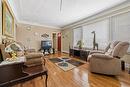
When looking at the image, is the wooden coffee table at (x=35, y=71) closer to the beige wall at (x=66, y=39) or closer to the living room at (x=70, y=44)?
the living room at (x=70, y=44)

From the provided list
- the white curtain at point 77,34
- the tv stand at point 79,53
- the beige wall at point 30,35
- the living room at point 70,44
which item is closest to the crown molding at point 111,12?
the living room at point 70,44

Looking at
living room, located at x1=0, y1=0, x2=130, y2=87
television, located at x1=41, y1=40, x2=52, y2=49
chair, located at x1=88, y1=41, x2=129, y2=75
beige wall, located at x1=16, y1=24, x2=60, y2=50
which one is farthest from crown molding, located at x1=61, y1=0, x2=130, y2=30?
beige wall, located at x1=16, y1=24, x2=60, y2=50

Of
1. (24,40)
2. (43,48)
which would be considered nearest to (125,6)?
(43,48)

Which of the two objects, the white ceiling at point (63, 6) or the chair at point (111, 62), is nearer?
the chair at point (111, 62)

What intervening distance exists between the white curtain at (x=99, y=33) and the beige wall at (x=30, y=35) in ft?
13.0

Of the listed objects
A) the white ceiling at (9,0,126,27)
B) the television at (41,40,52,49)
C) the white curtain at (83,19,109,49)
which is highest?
the white ceiling at (9,0,126,27)

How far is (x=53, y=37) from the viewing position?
9203 mm

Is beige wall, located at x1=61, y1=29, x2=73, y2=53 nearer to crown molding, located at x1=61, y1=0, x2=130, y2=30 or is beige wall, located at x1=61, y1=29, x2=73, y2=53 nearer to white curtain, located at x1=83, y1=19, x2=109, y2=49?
white curtain, located at x1=83, y1=19, x2=109, y2=49

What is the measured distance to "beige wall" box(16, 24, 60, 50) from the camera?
23.5 ft

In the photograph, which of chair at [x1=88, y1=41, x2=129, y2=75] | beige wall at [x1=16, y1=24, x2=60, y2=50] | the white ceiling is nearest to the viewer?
chair at [x1=88, y1=41, x2=129, y2=75]

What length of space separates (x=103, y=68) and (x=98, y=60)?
280mm

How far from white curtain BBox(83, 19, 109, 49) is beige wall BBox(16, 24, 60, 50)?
3.95 meters

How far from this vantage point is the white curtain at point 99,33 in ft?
15.2

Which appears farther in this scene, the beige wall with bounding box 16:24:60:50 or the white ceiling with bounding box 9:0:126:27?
the beige wall with bounding box 16:24:60:50
